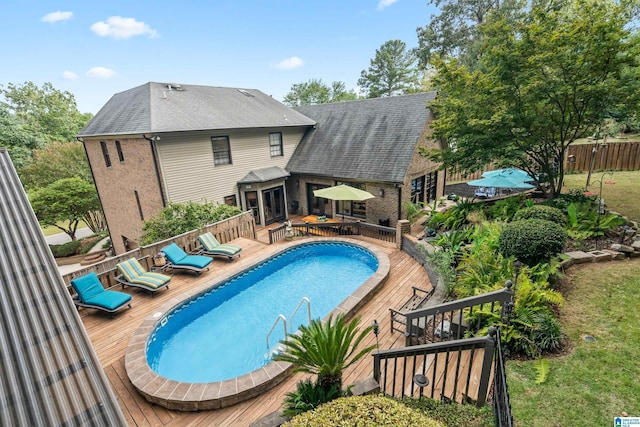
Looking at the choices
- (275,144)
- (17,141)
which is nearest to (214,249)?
(275,144)

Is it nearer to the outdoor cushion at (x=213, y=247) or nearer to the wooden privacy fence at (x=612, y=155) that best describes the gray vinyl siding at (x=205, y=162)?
the outdoor cushion at (x=213, y=247)

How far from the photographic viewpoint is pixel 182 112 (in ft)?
45.2

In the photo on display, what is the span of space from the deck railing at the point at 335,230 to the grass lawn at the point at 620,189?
7.63 meters

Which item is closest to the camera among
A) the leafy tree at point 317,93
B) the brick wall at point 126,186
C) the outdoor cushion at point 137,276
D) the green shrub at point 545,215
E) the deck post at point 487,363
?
the deck post at point 487,363

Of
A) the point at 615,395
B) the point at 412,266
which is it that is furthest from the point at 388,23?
the point at 615,395

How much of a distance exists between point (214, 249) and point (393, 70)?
36.1m

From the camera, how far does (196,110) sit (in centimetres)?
1438

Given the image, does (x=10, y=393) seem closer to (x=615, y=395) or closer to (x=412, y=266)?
(x=615, y=395)

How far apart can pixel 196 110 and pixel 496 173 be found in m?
14.5

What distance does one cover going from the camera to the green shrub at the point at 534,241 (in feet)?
19.9

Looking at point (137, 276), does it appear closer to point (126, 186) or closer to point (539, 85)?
point (126, 186)

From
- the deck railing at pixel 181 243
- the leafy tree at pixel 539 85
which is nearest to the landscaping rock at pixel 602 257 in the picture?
the leafy tree at pixel 539 85

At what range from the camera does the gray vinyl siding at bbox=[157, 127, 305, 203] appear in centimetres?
1288

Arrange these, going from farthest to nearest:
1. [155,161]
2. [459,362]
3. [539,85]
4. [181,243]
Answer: [155,161]
[181,243]
[539,85]
[459,362]
